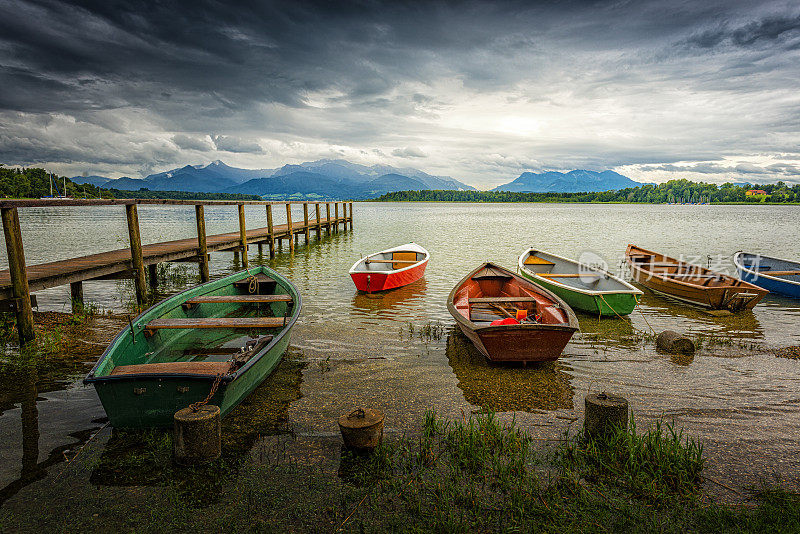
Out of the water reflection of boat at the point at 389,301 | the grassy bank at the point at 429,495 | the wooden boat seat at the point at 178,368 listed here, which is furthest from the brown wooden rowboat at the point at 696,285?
the wooden boat seat at the point at 178,368

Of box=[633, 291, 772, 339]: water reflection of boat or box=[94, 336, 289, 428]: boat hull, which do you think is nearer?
box=[94, 336, 289, 428]: boat hull

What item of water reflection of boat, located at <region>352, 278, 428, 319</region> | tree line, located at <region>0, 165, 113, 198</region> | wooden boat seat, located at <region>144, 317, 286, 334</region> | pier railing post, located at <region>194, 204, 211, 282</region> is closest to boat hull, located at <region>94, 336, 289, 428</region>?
wooden boat seat, located at <region>144, 317, 286, 334</region>

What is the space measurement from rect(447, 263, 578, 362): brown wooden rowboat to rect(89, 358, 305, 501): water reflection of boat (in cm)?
360

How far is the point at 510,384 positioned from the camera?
7.17 m

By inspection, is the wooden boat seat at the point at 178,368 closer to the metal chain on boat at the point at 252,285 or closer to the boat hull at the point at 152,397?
the boat hull at the point at 152,397

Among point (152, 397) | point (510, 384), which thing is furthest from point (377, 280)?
point (152, 397)

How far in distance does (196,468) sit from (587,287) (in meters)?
11.7

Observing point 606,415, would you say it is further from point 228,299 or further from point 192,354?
point 228,299

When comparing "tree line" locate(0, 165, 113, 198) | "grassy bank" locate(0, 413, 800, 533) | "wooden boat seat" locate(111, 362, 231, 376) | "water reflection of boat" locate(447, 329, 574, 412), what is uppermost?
"tree line" locate(0, 165, 113, 198)

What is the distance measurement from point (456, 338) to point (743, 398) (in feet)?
17.2

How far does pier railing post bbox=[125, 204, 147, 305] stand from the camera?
11.5m

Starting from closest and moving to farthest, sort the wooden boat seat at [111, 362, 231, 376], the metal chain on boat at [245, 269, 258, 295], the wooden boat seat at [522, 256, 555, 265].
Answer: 1. the wooden boat seat at [111, 362, 231, 376]
2. the metal chain on boat at [245, 269, 258, 295]
3. the wooden boat seat at [522, 256, 555, 265]

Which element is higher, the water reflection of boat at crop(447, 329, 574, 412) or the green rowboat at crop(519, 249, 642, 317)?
the green rowboat at crop(519, 249, 642, 317)

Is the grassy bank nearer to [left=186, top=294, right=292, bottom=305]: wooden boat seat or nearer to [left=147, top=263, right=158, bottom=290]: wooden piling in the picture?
[left=186, top=294, right=292, bottom=305]: wooden boat seat
